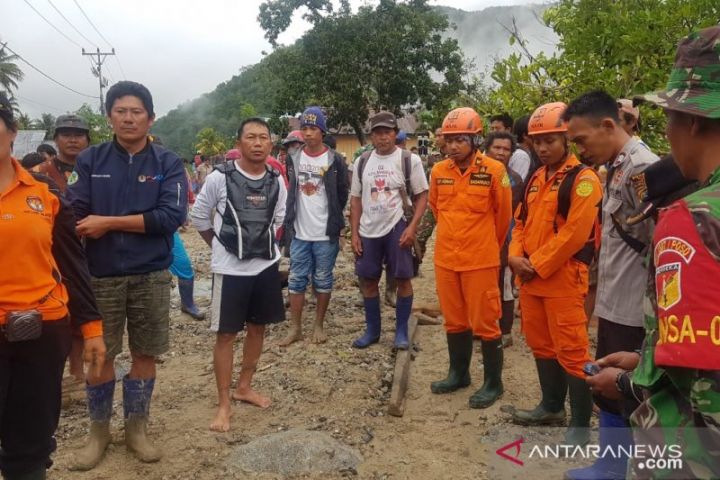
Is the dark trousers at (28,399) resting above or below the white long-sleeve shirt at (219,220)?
below

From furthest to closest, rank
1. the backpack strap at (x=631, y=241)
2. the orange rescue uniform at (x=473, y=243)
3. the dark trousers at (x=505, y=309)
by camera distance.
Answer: the dark trousers at (x=505, y=309) → the orange rescue uniform at (x=473, y=243) → the backpack strap at (x=631, y=241)

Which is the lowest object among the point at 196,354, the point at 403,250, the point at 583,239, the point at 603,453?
the point at 196,354

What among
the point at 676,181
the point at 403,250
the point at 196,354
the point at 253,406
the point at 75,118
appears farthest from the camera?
the point at 196,354

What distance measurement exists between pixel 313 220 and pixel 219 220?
5.07 feet

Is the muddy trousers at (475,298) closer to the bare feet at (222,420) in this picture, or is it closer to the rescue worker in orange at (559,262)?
the rescue worker in orange at (559,262)

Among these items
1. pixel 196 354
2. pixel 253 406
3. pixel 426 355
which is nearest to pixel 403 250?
pixel 426 355

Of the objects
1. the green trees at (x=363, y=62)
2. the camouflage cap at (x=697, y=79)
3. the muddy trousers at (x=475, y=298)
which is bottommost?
the muddy trousers at (x=475, y=298)

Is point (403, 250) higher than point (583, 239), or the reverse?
point (583, 239)

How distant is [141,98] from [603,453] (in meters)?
3.22

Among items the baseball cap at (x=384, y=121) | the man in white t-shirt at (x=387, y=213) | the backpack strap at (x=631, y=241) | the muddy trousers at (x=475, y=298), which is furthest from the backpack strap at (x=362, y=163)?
the backpack strap at (x=631, y=241)

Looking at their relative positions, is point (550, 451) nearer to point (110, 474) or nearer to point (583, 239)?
point (583, 239)

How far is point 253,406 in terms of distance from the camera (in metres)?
4.13

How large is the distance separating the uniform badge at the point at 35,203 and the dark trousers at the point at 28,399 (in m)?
0.49

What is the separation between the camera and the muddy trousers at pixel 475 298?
3.99 m
